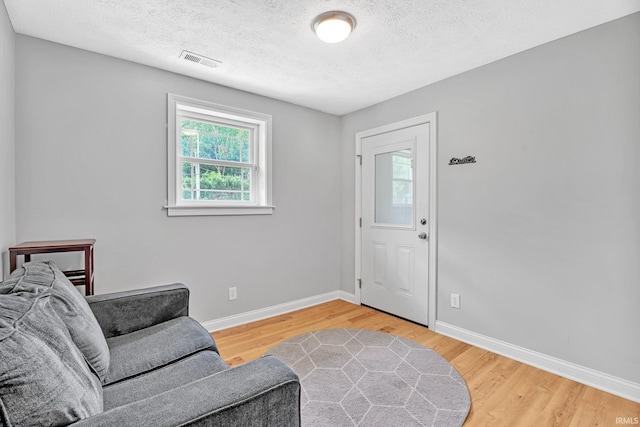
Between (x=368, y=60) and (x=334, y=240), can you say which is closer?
(x=368, y=60)

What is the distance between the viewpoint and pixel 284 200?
11.6 ft

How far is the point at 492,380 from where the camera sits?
7.07 ft

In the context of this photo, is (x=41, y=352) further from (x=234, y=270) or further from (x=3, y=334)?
(x=234, y=270)

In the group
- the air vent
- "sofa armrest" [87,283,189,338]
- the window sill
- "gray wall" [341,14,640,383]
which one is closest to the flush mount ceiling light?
the air vent

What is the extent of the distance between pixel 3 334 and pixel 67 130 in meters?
2.09

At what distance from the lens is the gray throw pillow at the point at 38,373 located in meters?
0.73

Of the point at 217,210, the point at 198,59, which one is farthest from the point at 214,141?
the point at 198,59

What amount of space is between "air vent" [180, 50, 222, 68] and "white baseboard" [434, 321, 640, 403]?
3086mm

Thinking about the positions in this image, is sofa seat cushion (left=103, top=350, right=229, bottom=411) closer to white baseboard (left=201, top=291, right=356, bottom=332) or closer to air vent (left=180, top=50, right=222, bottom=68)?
white baseboard (left=201, top=291, right=356, bottom=332)

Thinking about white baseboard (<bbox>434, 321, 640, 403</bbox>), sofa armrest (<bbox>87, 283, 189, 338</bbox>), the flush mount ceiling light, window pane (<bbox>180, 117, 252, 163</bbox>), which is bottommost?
white baseboard (<bbox>434, 321, 640, 403</bbox>)

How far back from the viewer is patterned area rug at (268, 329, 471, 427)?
178 cm

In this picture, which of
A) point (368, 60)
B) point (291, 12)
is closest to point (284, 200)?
point (368, 60)

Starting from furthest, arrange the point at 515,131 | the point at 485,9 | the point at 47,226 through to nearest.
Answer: the point at 515,131 → the point at 47,226 → the point at 485,9

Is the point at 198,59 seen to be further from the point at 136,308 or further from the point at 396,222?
the point at 396,222
